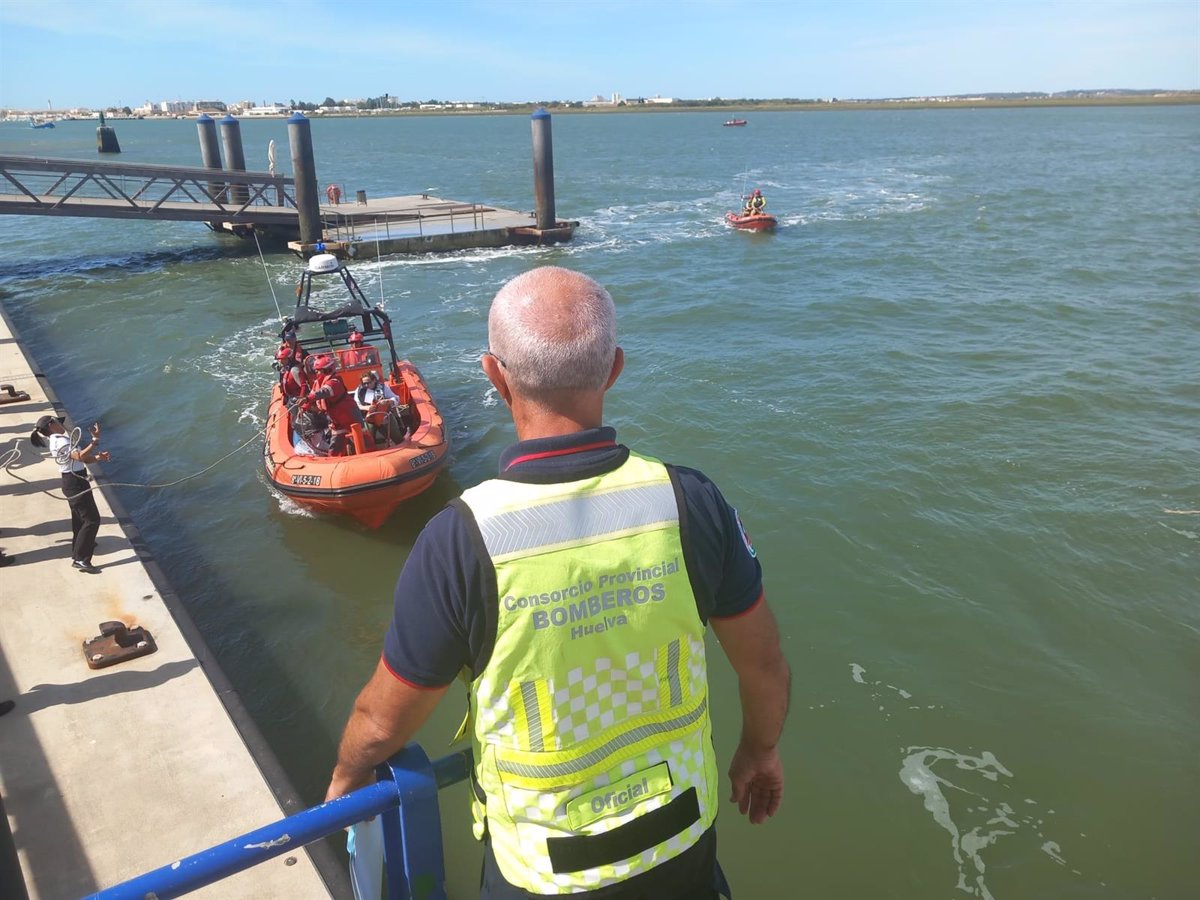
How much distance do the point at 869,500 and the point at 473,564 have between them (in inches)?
365

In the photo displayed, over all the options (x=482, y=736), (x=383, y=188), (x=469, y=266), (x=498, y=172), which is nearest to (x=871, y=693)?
(x=482, y=736)

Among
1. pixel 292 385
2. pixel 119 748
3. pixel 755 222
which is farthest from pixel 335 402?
pixel 755 222

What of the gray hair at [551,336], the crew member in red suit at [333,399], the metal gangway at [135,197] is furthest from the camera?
the metal gangway at [135,197]

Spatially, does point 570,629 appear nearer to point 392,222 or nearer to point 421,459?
point 421,459

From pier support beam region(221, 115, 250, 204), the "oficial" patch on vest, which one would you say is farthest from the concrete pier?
pier support beam region(221, 115, 250, 204)

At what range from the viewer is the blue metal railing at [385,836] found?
5.16ft

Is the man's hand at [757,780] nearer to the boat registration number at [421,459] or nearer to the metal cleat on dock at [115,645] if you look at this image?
the metal cleat on dock at [115,645]

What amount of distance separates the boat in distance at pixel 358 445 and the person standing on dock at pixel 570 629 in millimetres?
7563

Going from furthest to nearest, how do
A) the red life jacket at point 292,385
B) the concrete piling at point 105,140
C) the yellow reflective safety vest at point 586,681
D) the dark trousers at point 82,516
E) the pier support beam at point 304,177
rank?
the concrete piling at point 105,140, the pier support beam at point 304,177, the red life jacket at point 292,385, the dark trousers at point 82,516, the yellow reflective safety vest at point 586,681

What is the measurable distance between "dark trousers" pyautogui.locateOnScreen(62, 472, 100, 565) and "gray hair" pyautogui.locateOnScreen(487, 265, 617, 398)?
6755mm

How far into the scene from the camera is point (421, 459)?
367 inches

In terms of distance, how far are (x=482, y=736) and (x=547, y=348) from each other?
80 cm

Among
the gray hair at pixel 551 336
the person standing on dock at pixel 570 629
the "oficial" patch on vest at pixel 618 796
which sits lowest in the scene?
the "oficial" patch on vest at pixel 618 796

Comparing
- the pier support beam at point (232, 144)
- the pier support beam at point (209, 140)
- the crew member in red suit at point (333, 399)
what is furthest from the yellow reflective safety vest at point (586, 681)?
the pier support beam at point (209, 140)
